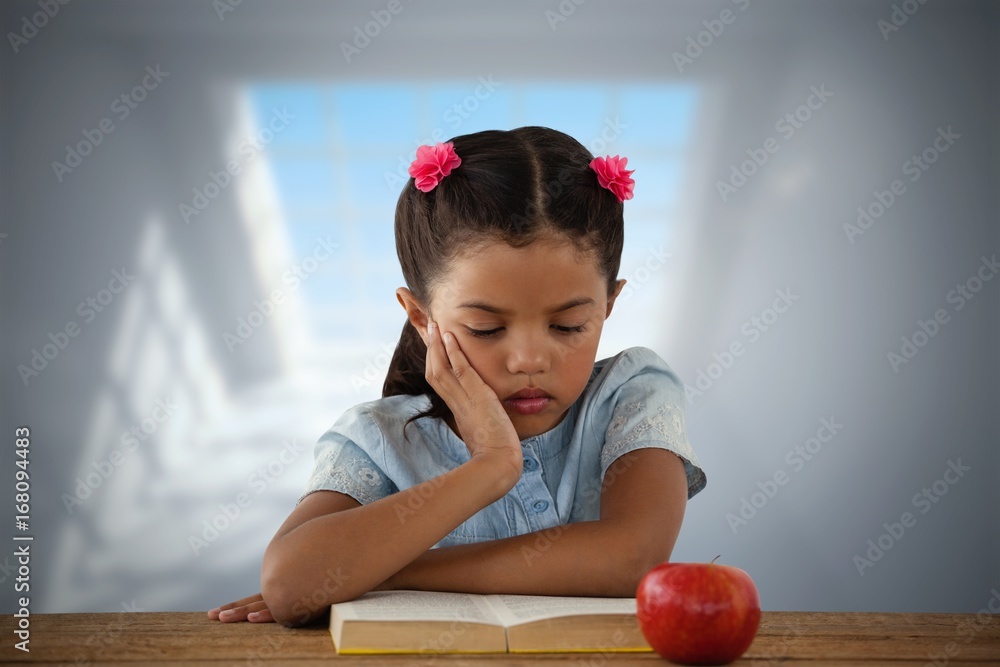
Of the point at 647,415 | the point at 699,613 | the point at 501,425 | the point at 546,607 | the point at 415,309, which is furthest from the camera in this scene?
the point at 415,309

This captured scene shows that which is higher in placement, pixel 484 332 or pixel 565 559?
pixel 484 332

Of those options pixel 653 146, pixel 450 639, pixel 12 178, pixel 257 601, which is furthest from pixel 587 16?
pixel 450 639

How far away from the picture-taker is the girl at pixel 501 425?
1.23m

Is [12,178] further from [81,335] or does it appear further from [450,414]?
[450,414]

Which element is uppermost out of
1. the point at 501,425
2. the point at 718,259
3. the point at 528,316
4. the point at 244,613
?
the point at 718,259

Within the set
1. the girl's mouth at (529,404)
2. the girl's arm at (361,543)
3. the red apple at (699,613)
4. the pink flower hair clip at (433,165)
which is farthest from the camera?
the pink flower hair clip at (433,165)

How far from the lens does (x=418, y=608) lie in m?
1.05

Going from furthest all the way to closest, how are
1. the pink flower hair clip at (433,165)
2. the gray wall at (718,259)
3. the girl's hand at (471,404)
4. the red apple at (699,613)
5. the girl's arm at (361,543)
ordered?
the gray wall at (718,259)
the pink flower hair clip at (433,165)
the girl's hand at (471,404)
the girl's arm at (361,543)
the red apple at (699,613)

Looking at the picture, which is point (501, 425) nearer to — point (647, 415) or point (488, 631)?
point (647, 415)

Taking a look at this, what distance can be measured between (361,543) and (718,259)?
2.80m

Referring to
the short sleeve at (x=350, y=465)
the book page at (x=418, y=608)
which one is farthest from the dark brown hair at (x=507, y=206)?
the book page at (x=418, y=608)

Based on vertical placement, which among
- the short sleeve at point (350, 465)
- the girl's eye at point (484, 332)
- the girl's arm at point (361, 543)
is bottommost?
the girl's arm at point (361, 543)

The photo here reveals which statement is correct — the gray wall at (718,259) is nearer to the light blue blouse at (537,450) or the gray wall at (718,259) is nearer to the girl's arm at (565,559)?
the light blue blouse at (537,450)

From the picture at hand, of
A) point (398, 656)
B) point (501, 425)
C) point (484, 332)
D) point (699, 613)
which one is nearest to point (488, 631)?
point (398, 656)
